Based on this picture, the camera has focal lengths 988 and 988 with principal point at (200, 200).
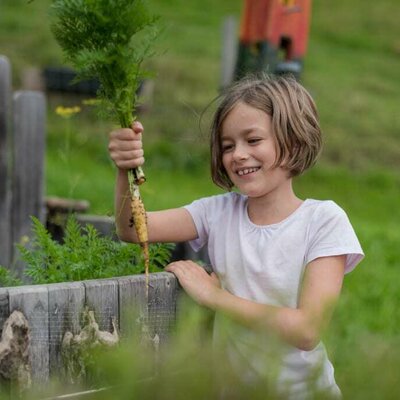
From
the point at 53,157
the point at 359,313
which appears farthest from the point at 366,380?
the point at 53,157

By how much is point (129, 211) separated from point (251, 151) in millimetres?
368

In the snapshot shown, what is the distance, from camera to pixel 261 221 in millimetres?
2754

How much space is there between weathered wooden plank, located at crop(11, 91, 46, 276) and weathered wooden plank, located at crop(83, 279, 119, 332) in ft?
9.13

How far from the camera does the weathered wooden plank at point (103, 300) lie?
2420 millimetres

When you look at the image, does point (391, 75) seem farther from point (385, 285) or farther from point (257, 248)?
point (257, 248)

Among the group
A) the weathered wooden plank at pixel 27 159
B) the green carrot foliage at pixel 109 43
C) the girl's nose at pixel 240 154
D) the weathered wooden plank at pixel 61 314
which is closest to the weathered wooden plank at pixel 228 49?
the weathered wooden plank at pixel 27 159

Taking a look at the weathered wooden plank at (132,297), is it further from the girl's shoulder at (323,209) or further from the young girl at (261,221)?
the girl's shoulder at (323,209)

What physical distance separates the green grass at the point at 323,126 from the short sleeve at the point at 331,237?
1.62 feet

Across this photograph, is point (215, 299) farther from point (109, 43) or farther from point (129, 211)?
point (109, 43)

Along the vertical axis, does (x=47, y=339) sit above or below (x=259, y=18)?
below

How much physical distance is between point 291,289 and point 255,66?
4.83 meters

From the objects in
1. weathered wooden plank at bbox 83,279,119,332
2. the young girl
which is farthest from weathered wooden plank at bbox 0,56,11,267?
weathered wooden plank at bbox 83,279,119,332

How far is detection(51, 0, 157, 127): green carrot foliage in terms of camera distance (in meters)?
2.34

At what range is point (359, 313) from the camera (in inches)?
197
